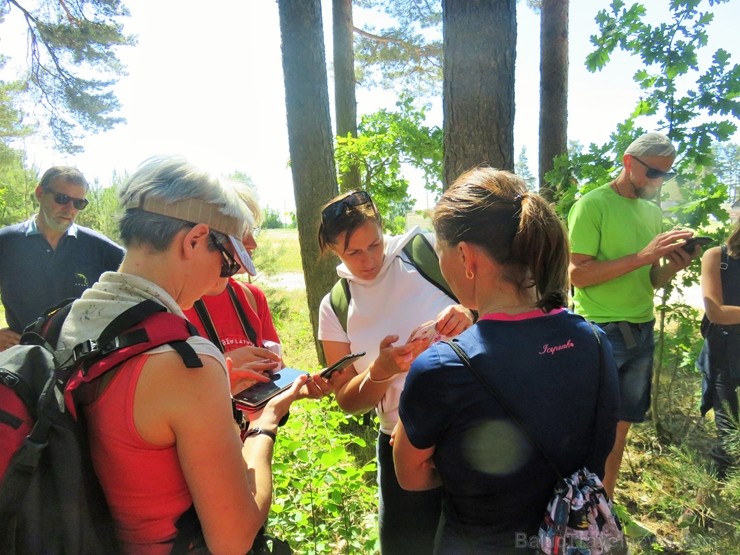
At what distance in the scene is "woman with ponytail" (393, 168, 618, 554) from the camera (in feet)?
3.99

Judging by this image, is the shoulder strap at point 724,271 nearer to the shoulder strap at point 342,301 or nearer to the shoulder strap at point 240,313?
the shoulder strap at point 342,301

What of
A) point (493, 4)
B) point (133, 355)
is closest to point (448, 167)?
point (493, 4)

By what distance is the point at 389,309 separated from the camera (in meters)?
2.21

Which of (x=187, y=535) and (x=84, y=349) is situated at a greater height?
(x=84, y=349)

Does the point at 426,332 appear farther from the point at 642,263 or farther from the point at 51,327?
the point at 642,263

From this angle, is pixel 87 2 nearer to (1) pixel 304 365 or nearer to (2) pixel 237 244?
(1) pixel 304 365

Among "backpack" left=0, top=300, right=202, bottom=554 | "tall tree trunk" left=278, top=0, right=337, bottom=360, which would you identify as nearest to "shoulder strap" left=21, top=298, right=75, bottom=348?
"backpack" left=0, top=300, right=202, bottom=554

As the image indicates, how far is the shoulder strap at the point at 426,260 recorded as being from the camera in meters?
2.20

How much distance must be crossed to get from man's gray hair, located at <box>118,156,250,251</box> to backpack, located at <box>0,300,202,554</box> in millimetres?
206

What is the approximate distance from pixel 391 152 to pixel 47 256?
4.21 m

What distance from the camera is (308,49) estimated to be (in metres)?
5.08

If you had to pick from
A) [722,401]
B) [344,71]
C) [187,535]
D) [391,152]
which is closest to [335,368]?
[187,535]

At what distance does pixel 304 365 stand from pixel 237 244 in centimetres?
541

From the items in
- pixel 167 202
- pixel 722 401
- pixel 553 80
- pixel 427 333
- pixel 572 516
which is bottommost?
pixel 722 401
